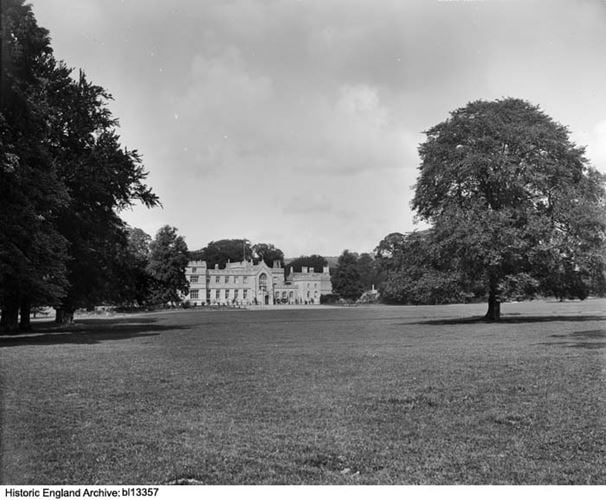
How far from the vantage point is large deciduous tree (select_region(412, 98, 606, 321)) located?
30609 mm

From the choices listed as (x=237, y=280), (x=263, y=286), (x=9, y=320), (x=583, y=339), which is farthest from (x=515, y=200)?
(x=263, y=286)

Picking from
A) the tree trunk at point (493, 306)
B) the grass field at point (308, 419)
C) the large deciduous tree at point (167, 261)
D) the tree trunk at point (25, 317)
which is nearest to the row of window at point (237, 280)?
the large deciduous tree at point (167, 261)

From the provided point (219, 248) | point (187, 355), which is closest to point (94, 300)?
point (187, 355)

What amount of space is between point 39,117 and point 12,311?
10967 mm

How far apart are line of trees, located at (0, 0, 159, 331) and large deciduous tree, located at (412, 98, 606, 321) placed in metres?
16.1

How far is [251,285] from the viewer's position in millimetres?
120125

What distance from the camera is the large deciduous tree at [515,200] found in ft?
100

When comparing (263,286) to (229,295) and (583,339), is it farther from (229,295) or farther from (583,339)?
(583,339)

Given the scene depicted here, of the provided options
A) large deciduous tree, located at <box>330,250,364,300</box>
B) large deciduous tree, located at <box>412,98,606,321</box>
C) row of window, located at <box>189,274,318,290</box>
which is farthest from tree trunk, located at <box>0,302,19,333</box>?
large deciduous tree, located at <box>330,250,364,300</box>

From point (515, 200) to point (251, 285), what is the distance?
90692 mm

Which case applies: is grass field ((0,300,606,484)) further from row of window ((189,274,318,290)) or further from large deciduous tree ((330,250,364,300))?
large deciduous tree ((330,250,364,300))

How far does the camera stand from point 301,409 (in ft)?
30.3

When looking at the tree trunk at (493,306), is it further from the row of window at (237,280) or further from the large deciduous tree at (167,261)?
the row of window at (237,280)
